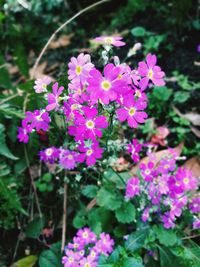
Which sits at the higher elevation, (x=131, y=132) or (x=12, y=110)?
(x=12, y=110)

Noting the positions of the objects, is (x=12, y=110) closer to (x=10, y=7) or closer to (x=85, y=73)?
(x=85, y=73)

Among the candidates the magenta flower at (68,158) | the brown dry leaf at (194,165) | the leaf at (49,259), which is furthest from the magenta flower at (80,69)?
the brown dry leaf at (194,165)

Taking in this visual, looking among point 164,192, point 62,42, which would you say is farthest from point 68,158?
point 62,42

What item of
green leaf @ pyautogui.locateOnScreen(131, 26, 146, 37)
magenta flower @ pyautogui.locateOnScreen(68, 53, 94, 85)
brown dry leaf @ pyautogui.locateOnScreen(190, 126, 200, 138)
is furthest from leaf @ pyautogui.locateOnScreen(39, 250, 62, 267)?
green leaf @ pyautogui.locateOnScreen(131, 26, 146, 37)

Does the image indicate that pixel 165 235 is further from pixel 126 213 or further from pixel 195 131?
pixel 195 131

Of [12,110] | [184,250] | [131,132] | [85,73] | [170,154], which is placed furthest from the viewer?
[131,132]

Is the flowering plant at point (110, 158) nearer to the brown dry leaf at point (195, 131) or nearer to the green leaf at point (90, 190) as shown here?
the green leaf at point (90, 190)

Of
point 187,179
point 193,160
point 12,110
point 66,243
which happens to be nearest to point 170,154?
point 187,179
